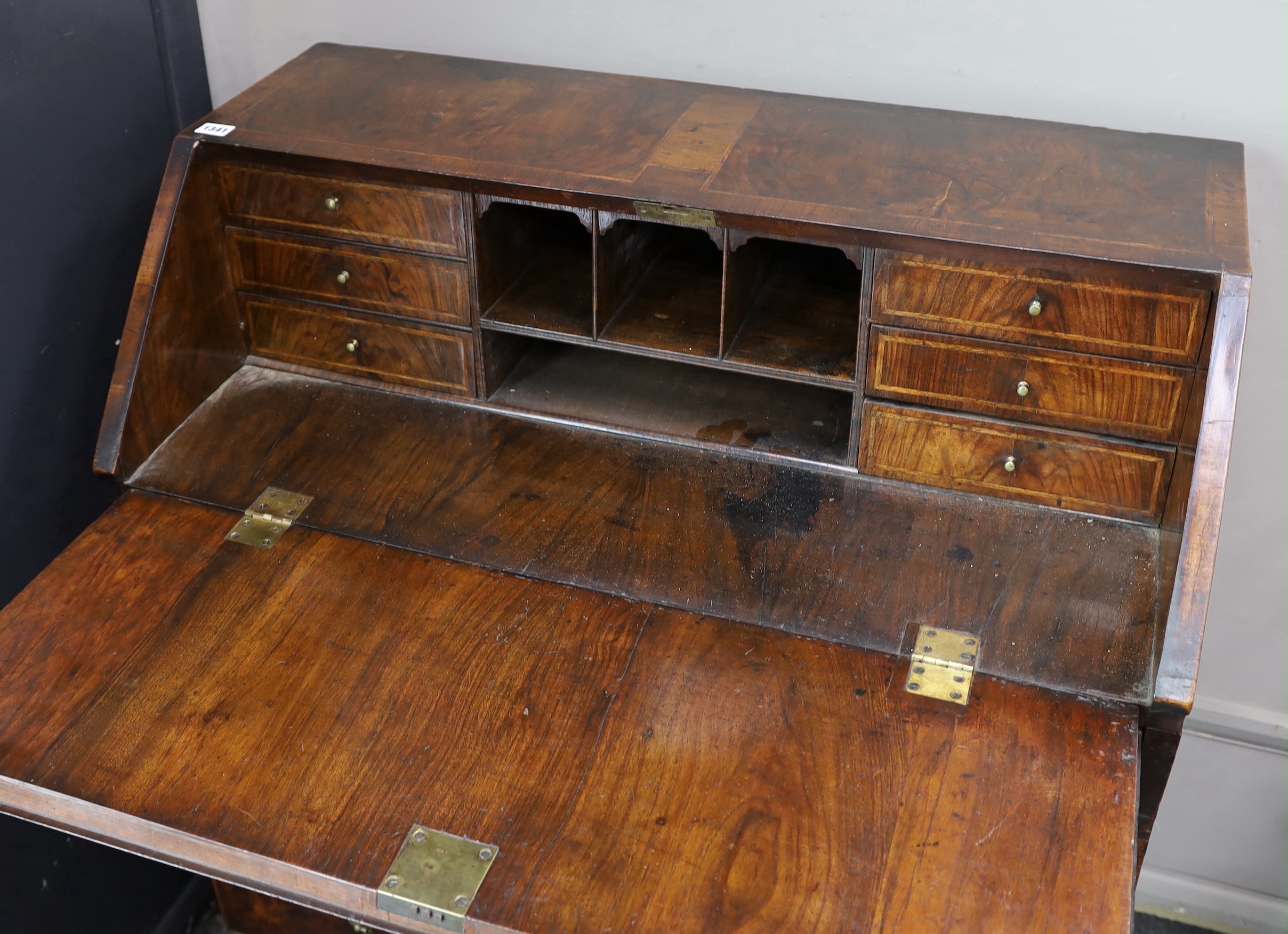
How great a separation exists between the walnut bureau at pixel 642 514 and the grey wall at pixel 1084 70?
11 centimetres

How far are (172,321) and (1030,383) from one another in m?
1.19

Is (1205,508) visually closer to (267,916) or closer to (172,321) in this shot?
(172,321)

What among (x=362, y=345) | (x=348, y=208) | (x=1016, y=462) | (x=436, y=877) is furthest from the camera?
(x=362, y=345)

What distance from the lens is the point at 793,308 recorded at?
174cm

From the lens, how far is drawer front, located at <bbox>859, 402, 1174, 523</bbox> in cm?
154

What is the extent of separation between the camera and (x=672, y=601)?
150 cm

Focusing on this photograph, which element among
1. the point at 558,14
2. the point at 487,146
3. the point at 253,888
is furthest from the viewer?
the point at 558,14

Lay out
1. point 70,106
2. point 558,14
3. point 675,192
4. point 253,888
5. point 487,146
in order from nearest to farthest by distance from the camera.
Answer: point 253,888 → point 675,192 → point 487,146 → point 70,106 → point 558,14

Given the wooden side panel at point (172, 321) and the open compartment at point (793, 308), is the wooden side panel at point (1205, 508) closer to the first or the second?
the open compartment at point (793, 308)

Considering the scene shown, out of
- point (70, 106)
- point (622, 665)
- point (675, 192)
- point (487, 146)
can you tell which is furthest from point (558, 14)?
point (622, 665)

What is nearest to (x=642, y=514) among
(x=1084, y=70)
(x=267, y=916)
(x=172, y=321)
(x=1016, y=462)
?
(x=1016, y=462)

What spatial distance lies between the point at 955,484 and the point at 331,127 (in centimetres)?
102

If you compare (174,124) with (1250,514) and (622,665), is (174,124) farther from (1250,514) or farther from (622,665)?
(1250,514)

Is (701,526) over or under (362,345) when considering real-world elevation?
under
